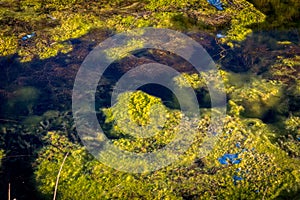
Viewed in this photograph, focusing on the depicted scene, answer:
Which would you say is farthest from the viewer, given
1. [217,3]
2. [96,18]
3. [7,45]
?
[217,3]

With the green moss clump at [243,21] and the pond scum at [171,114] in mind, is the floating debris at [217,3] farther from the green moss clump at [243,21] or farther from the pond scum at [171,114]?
the green moss clump at [243,21]

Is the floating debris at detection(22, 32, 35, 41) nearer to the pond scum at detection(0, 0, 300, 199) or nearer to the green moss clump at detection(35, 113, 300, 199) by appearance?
Answer: the pond scum at detection(0, 0, 300, 199)

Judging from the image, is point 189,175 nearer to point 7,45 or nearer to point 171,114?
point 171,114

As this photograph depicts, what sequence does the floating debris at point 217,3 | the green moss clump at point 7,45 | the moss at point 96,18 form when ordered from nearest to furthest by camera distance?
the green moss clump at point 7,45
the moss at point 96,18
the floating debris at point 217,3

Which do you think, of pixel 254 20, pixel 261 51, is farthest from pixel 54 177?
pixel 254 20

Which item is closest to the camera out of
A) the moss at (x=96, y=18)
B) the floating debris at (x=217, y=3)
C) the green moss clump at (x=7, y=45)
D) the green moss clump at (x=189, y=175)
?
the green moss clump at (x=189, y=175)

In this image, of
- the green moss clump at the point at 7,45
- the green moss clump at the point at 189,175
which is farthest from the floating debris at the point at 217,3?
the green moss clump at the point at 7,45

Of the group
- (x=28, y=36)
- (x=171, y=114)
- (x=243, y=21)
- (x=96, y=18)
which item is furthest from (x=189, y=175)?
(x=28, y=36)

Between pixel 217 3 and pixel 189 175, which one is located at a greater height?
pixel 217 3
